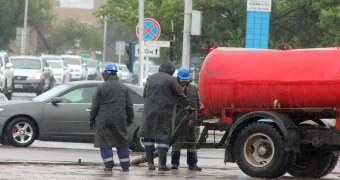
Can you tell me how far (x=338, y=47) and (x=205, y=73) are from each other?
1946 mm

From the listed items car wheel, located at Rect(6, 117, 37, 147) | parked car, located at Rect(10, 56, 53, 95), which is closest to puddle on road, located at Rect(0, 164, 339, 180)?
car wheel, located at Rect(6, 117, 37, 147)

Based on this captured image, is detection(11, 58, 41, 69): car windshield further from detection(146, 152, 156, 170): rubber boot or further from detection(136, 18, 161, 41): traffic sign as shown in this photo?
detection(146, 152, 156, 170): rubber boot

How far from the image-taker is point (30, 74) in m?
43.4

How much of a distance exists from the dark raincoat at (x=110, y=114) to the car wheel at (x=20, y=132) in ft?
17.1

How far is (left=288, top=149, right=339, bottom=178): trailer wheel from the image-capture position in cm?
1445

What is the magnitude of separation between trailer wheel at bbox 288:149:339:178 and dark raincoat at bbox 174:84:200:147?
1546mm

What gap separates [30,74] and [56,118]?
24.2 metres

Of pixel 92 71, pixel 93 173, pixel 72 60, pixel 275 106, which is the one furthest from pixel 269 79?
pixel 92 71

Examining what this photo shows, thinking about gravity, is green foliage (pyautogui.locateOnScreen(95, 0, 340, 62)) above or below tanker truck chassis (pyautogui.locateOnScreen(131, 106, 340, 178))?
above

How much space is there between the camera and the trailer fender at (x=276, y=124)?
13258 millimetres

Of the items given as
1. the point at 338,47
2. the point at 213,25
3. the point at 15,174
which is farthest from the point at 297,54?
the point at 213,25

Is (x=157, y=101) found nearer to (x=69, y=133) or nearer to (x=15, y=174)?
(x=15, y=174)

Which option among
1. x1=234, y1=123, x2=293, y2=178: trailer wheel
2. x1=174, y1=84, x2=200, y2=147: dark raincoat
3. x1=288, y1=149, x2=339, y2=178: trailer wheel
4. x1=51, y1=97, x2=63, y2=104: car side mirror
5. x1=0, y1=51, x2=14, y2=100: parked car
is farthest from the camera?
x1=0, y1=51, x2=14, y2=100: parked car

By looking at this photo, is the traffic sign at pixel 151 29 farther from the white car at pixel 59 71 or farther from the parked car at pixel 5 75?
the white car at pixel 59 71
